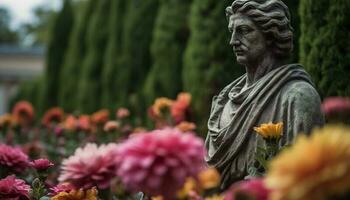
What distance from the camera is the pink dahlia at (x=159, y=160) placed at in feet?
5.84

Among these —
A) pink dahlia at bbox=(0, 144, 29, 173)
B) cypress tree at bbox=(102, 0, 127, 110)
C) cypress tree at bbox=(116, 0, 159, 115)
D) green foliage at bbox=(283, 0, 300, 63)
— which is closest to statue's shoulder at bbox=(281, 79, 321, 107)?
pink dahlia at bbox=(0, 144, 29, 173)

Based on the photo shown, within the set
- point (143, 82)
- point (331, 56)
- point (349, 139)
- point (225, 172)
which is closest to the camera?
point (349, 139)

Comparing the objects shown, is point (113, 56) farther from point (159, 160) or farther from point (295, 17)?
point (159, 160)

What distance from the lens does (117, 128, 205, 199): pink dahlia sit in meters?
1.78

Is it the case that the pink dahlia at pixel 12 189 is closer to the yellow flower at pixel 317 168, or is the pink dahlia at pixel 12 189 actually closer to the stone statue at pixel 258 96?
the stone statue at pixel 258 96

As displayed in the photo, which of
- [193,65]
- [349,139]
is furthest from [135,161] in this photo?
[193,65]

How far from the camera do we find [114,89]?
13242 millimetres

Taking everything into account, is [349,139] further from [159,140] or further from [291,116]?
[291,116]

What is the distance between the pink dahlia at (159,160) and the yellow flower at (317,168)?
274 mm

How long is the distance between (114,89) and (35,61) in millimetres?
22442

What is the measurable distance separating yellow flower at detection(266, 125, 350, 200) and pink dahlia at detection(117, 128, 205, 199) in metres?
0.27

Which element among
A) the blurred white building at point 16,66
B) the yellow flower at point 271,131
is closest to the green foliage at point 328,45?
the yellow flower at point 271,131

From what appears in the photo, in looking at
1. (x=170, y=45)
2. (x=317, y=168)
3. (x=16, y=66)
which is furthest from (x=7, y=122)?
(x=16, y=66)

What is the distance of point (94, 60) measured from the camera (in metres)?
14.7
